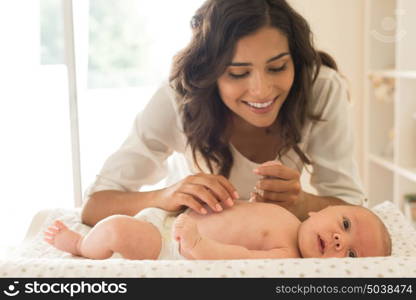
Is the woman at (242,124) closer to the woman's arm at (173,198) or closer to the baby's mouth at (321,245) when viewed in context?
the woman's arm at (173,198)

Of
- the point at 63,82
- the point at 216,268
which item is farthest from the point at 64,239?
the point at 63,82

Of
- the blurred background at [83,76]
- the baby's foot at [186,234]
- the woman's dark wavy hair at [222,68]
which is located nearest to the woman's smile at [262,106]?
the woman's dark wavy hair at [222,68]

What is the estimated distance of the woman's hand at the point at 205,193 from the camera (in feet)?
4.05

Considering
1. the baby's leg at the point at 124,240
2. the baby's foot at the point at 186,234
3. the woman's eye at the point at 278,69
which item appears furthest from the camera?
the woman's eye at the point at 278,69

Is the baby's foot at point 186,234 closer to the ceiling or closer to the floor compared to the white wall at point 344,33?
closer to the floor

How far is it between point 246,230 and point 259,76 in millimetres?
357

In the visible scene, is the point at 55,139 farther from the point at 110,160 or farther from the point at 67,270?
the point at 67,270

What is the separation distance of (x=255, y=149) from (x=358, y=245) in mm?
472

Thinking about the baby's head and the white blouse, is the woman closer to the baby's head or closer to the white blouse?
the white blouse

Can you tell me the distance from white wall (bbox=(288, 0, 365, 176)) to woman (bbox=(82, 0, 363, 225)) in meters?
1.68

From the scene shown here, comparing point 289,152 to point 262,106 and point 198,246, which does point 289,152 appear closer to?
point 262,106

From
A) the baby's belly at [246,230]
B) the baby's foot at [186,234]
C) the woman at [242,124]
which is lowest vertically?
the baby's belly at [246,230]

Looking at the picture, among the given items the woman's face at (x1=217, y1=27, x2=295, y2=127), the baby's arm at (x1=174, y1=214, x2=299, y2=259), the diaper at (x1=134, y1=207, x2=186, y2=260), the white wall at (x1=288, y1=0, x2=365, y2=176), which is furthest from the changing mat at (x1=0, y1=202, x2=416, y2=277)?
the white wall at (x1=288, y1=0, x2=365, y2=176)

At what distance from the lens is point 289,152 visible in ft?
5.20
